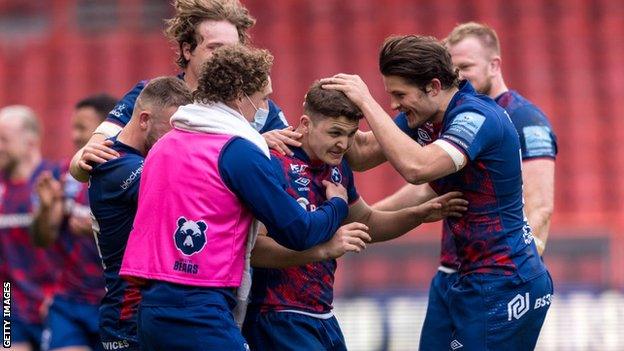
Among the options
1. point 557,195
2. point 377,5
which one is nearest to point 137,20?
point 377,5

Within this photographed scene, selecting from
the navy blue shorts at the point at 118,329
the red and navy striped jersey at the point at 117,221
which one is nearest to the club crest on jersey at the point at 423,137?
the red and navy striped jersey at the point at 117,221

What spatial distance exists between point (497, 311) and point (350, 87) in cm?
121

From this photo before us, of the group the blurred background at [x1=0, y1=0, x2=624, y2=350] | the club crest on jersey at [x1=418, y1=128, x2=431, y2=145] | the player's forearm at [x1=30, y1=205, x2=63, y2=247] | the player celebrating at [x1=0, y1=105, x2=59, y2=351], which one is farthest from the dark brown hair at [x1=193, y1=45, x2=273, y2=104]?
the blurred background at [x1=0, y1=0, x2=624, y2=350]

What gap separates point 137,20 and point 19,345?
582cm

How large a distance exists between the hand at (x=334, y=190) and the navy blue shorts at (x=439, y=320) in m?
0.89

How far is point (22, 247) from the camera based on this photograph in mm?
9078

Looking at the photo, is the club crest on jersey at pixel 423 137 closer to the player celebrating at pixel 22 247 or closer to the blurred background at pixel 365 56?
the player celebrating at pixel 22 247

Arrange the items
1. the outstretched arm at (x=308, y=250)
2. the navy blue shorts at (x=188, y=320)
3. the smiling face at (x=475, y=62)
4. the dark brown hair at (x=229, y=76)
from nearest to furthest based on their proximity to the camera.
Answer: the navy blue shorts at (x=188, y=320), the dark brown hair at (x=229, y=76), the outstretched arm at (x=308, y=250), the smiling face at (x=475, y=62)

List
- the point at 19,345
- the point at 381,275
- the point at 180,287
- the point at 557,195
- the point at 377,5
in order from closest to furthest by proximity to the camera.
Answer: the point at 180,287, the point at 19,345, the point at 381,275, the point at 557,195, the point at 377,5

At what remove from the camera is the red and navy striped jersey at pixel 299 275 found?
213 inches

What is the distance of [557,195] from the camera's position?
12156mm

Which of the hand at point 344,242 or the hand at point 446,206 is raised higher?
the hand at point 446,206

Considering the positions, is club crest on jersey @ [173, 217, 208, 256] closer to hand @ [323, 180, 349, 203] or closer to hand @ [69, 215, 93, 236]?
hand @ [323, 180, 349, 203]

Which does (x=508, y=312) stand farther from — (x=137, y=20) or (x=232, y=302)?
(x=137, y=20)
